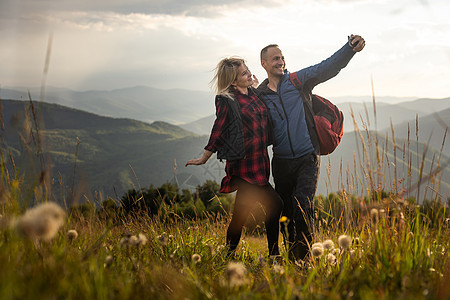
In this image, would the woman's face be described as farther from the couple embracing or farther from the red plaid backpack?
the red plaid backpack

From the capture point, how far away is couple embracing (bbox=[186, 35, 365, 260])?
157 inches

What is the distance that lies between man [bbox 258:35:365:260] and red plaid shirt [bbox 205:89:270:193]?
10.1 inches

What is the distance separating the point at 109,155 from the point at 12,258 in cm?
18768

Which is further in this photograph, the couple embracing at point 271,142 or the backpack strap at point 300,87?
the backpack strap at point 300,87

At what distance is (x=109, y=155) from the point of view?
181375 mm

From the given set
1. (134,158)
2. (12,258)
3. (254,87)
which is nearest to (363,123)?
(254,87)

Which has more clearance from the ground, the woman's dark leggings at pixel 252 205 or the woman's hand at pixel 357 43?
the woman's hand at pixel 357 43

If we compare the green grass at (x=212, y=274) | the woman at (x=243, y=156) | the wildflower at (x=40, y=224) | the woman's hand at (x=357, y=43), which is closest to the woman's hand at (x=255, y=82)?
the woman at (x=243, y=156)

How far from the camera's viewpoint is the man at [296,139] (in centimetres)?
409

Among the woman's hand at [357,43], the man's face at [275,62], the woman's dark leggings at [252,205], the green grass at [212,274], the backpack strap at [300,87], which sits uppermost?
the woman's hand at [357,43]

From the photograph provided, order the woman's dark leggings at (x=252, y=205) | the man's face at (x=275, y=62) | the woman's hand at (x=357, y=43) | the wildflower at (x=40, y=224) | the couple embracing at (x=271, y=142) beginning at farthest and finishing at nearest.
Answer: the man's face at (x=275, y=62)
the woman's hand at (x=357, y=43)
the couple embracing at (x=271, y=142)
the woman's dark leggings at (x=252, y=205)
the wildflower at (x=40, y=224)

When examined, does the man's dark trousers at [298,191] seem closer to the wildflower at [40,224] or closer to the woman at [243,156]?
the woman at [243,156]

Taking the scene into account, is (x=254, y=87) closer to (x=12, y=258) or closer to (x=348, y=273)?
(x=348, y=273)

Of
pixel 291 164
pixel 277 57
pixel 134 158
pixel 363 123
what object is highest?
pixel 277 57
